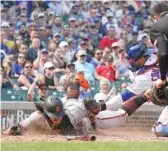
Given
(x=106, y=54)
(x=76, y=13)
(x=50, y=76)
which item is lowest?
(x=50, y=76)

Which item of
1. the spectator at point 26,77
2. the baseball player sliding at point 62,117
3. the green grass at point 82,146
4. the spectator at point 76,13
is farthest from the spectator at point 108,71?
the green grass at point 82,146

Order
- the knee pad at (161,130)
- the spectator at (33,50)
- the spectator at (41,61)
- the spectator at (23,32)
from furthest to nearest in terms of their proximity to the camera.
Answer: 1. the spectator at (23,32)
2. the spectator at (33,50)
3. the spectator at (41,61)
4. the knee pad at (161,130)

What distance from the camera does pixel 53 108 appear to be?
10.6 m

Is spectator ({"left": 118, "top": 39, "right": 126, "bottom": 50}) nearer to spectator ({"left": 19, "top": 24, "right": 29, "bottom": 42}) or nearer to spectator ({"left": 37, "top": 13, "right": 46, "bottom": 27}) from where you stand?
spectator ({"left": 37, "top": 13, "right": 46, "bottom": 27})

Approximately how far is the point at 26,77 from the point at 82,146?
6.25 metres

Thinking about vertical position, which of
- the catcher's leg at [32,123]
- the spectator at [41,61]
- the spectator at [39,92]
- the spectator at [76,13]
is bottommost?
the catcher's leg at [32,123]

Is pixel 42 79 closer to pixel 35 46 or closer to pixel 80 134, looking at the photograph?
A: pixel 35 46

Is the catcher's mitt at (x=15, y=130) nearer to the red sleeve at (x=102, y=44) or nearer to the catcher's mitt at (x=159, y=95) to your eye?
the catcher's mitt at (x=159, y=95)

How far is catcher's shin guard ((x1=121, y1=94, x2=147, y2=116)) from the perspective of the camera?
11094 mm

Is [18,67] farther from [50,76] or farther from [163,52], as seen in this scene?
[163,52]

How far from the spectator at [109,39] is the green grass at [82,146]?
28.8 ft

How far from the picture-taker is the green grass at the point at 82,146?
8148 mm

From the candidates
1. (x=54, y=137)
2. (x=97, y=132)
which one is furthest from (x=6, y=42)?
(x=54, y=137)

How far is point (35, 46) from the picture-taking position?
16125 millimetres
